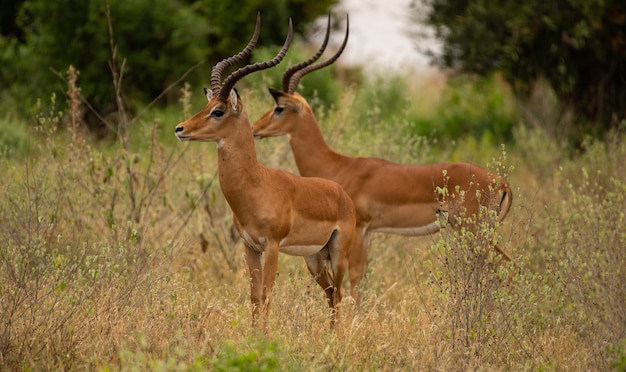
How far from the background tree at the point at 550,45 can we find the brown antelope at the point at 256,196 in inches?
340

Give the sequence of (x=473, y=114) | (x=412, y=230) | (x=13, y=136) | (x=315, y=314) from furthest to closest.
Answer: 1. (x=473, y=114)
2. (x=13, y=136)
3. (x=412, y=230)
4. (x=315, y=314)

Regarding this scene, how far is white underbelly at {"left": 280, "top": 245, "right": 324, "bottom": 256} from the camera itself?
252 inches

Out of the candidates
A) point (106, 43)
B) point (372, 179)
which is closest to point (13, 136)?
point (106, 43)

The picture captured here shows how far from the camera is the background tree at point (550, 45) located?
568 inches

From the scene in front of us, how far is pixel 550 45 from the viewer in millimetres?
15164

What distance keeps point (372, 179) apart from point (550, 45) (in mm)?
8330

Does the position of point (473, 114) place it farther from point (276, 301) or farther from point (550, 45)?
point (276, 301)

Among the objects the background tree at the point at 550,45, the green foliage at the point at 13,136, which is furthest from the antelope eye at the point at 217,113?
the background tree at the point at 550,45

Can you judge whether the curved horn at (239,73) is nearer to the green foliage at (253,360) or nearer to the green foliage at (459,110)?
the green foliage at (253,360)

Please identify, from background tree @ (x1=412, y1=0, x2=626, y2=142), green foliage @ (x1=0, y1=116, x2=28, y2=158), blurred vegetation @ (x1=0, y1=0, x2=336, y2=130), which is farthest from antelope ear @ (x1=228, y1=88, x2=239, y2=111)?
background tree @ (x1=412, y1=0, x2=626, y2=142)

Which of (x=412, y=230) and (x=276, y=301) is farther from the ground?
(x=276, y=301)

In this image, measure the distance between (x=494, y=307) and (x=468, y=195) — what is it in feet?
6.21

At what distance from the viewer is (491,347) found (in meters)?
5.64

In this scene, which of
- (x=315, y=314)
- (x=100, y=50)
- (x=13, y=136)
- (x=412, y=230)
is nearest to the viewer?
(x=315, y=314)
